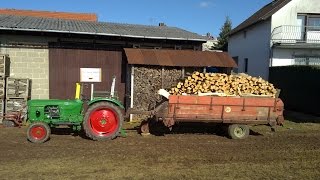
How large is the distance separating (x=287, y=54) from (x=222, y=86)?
15311mm

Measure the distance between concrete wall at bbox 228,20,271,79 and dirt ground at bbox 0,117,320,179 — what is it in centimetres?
1504

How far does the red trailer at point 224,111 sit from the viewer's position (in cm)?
1119

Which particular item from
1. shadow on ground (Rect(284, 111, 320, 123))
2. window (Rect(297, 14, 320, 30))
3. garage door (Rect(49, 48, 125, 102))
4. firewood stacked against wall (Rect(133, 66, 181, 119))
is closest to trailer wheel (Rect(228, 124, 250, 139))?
firewood stacked against wall (Rect(133, 66, 181, 119))

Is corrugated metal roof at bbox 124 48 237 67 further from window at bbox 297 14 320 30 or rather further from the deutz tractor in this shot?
window at bbox 297 14 320 30

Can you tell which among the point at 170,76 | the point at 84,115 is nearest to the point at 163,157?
the point at 84,115

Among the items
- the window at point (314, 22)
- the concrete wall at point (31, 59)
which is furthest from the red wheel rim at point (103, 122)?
the window at point (314, 22)

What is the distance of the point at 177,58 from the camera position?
15273 mm

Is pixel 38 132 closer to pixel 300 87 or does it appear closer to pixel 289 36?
pixel 300 87

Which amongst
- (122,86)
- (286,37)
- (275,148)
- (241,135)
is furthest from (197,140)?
(286,37)

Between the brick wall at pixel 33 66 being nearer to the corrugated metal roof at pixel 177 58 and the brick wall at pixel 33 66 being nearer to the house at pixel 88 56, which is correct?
the house at pixel 88 56

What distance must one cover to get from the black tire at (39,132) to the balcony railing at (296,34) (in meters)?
18.8

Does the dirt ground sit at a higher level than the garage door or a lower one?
lower

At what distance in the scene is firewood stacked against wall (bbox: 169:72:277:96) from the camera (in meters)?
11.8

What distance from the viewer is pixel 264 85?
39.6 feet
